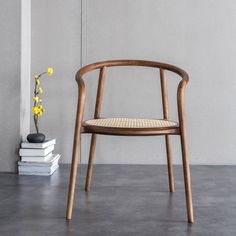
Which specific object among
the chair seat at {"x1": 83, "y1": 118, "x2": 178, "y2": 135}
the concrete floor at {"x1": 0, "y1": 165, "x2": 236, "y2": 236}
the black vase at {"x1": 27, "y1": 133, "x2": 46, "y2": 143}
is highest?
the chair seat at {"x1": 83, "y1": 118, "x2": 178, "y2": 135}

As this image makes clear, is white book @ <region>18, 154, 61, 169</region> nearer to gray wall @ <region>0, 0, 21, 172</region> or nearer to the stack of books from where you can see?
the stack of books

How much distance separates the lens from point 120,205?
1834mm

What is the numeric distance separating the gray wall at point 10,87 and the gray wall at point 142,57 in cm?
28

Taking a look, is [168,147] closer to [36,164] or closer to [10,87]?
[36,164]

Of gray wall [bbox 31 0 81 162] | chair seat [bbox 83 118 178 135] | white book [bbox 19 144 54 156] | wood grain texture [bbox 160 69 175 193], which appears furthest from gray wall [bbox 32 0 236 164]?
chair seat [bbox 83 118 178 135]

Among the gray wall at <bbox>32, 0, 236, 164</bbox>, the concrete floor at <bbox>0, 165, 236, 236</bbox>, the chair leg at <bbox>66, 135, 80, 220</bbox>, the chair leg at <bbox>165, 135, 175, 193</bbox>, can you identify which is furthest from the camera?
the gray wall at <bbox>32, 0, 236, 164</bbox>

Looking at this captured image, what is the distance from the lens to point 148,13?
110 inches

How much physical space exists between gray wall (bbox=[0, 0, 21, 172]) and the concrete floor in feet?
0.54

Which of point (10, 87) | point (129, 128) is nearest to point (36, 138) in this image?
point (10, 87)

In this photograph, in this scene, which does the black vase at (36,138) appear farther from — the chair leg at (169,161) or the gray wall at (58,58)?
the chair leg at (169,161)

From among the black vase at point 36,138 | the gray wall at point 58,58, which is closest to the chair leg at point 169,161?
the black vase at point 36,138

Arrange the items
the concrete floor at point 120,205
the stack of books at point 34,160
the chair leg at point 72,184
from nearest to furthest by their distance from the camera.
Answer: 1. the concrete floor at point 120,205
2. the chair leg at point 72,184
3. the stack of books at point 34,160

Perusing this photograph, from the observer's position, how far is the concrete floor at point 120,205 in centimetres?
151

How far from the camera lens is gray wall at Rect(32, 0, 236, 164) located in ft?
9.16
